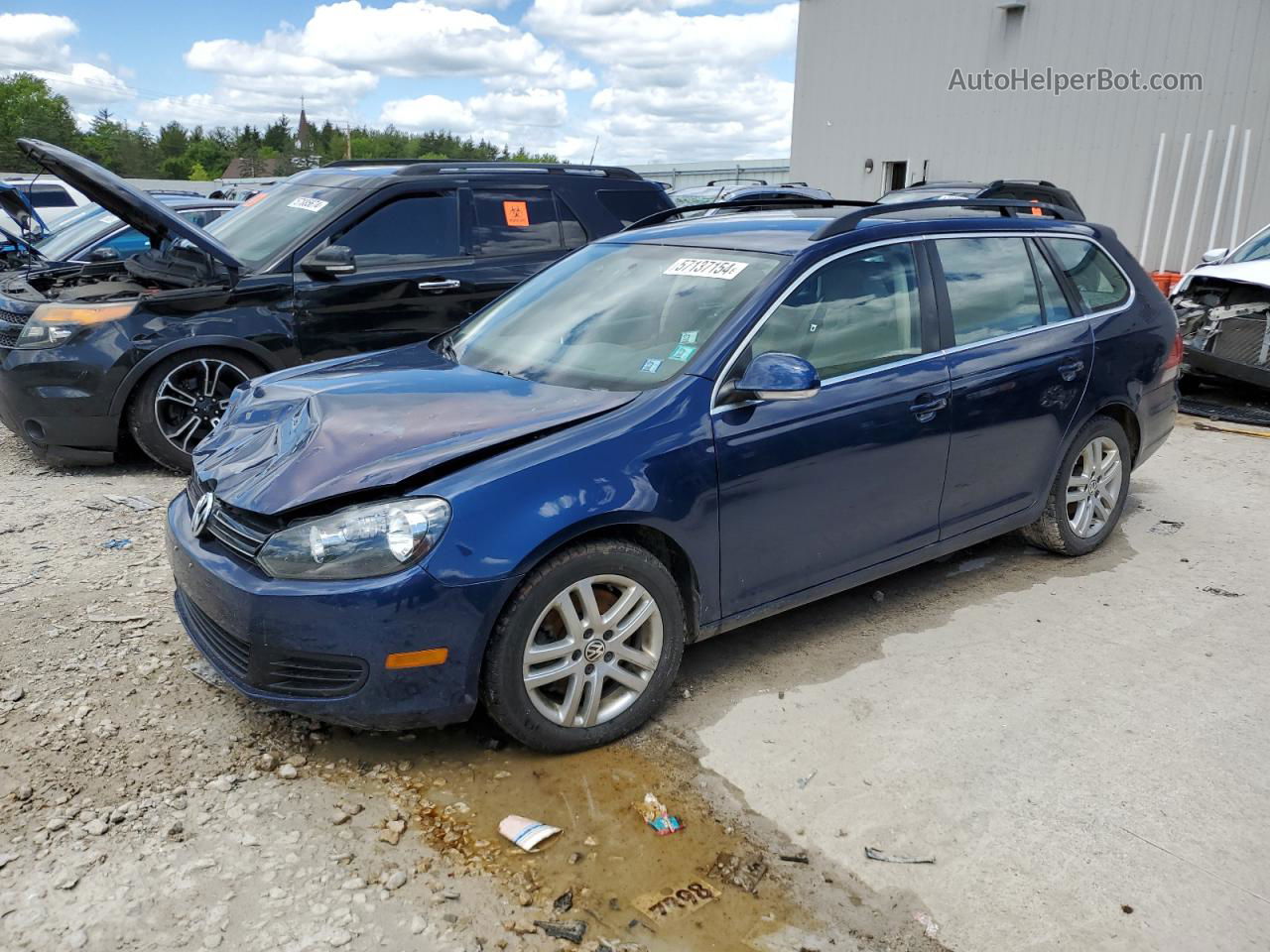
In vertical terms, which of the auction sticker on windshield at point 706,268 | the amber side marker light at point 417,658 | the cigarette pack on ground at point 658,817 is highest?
the auction sticker on windshield at point 706,268

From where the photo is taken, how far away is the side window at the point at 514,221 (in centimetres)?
696

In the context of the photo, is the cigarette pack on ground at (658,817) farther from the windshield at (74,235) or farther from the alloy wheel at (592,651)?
the windshield at (74,235)

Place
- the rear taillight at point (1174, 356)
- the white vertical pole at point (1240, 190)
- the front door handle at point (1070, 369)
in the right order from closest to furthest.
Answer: the front door handle at point (1070, 369) → the rear taillight at point (1174, 356) → the white vertical pole at point (1240, 190)

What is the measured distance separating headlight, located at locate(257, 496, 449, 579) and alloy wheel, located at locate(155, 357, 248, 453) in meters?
3.60

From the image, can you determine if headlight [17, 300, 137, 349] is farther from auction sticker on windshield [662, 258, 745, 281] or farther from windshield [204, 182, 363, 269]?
auction sticker on windshield [662, 258, 745, 281]

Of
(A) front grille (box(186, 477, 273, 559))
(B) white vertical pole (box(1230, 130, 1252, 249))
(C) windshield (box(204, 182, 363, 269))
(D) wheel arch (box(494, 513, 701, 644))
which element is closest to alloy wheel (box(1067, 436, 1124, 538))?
(D) wheel arch (box(494, 513, 701, 644))

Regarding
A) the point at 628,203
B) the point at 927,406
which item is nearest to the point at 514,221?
the point at 628,203

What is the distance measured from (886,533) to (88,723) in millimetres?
2973

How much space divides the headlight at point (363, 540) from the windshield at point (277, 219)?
3964 millimetres

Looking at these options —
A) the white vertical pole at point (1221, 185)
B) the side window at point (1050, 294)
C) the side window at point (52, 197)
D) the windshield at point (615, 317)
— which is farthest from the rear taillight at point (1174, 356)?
the side window at point (52, 197)

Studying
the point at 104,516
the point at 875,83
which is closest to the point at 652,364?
the point at 104,516

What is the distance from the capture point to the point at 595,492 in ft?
10.2

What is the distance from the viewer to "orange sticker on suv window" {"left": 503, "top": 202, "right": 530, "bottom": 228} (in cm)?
707

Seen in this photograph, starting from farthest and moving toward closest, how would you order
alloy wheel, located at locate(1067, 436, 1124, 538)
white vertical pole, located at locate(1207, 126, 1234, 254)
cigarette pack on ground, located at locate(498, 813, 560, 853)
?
white vertical pole, located at locate(1207, 126, 1234, 254) < alloy wheel, located at locate(1067, 436, 1124, 538) < cigarette pack on ground, located at locate(498, 813, 560, 853)
